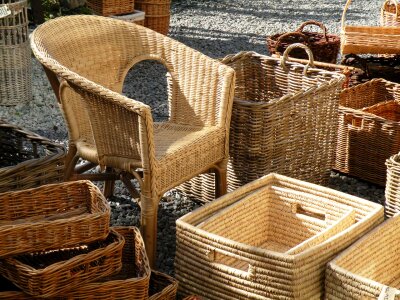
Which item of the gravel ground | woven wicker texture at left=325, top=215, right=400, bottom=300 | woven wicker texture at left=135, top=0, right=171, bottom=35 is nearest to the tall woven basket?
the gravel ground

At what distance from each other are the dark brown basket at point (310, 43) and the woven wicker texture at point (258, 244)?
2.22 metres

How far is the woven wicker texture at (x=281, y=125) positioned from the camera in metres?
3.64

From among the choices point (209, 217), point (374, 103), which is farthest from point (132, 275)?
point (374, 103)

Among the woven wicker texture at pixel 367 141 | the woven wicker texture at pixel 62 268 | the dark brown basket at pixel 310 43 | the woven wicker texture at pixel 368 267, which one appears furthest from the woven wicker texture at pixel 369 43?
the woven wicker texture at pixel 62 268

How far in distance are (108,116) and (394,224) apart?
4.01 feet

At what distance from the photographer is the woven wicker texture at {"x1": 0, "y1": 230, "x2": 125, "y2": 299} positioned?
2.40 metres

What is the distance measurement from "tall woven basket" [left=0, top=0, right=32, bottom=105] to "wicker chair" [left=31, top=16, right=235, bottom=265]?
67.8 inches

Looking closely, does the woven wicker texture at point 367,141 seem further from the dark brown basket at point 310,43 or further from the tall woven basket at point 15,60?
the tall woven basket at point 15,60

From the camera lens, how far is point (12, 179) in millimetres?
2885

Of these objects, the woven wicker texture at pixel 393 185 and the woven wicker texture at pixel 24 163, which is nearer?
the woven wicker texture at pixel 24 163

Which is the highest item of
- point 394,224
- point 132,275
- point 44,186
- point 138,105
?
point 138,105

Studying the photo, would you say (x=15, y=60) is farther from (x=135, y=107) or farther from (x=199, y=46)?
(x=135, y=107)

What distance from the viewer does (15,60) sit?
536 cm

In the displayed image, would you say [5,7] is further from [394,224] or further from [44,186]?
[394,224]
